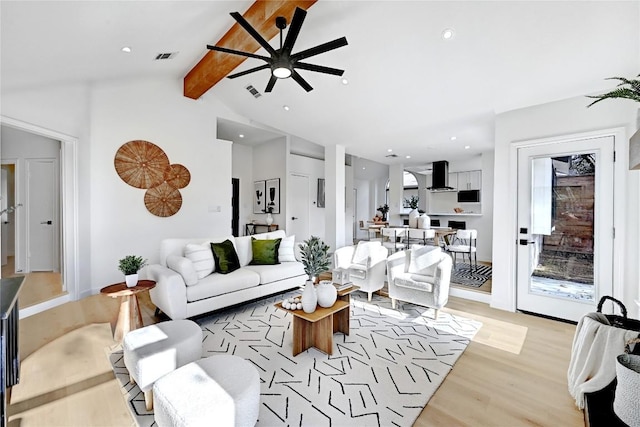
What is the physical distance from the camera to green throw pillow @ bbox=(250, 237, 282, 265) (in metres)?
3.83

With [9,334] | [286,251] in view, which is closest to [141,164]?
[286,251]

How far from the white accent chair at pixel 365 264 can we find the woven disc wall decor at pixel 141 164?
10.8ft

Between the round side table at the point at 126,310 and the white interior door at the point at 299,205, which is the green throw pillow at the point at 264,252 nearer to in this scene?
the round side table at the point at 126,310

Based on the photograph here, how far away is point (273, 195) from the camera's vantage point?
23.2ft

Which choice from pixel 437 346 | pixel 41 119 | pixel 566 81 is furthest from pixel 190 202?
pixel 566 81

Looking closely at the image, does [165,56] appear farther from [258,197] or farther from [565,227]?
[565,227]

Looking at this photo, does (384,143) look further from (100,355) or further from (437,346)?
(100,355)

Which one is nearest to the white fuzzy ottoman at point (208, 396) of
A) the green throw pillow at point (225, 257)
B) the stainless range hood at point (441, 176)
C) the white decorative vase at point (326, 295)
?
the white decorative vase at point (326, 295)

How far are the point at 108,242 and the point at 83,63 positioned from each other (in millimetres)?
2427

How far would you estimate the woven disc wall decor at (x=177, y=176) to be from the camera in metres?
4.77

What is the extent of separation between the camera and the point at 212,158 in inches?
210

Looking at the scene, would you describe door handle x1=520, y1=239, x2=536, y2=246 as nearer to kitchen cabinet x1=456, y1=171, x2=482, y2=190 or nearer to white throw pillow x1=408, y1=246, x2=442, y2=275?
white throw pillow x1=408, y1=246, x2=442, y2=275

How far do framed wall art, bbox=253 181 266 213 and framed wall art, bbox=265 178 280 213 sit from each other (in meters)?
0.20

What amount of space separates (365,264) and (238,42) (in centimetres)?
323
